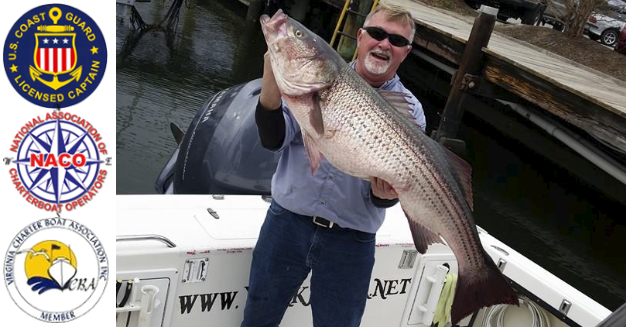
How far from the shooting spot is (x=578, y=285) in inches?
364

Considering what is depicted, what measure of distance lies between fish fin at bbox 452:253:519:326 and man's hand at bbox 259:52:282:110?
104cm

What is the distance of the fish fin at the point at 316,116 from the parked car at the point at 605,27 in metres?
23.2

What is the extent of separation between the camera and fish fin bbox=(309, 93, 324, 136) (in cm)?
233

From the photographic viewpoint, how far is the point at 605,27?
23047 millimetres

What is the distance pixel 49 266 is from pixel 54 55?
0.43 meters

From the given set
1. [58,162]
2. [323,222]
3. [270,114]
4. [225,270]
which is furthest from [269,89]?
[58,162]

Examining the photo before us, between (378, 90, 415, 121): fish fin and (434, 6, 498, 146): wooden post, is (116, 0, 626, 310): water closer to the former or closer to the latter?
(434, 6, 498, 146): wooden post

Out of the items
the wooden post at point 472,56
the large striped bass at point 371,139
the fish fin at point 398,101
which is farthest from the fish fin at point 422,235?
the wooden post at point 472,56

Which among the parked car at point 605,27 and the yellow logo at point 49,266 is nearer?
the yellow logo at point 49,266

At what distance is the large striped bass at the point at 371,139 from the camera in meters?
2.34

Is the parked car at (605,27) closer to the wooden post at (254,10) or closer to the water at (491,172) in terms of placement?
the water at (491,172)

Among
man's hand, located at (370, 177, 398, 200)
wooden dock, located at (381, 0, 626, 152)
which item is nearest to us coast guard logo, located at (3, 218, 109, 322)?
man's hand, located at (370, 177, 398, 200)

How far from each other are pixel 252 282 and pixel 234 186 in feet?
5.26

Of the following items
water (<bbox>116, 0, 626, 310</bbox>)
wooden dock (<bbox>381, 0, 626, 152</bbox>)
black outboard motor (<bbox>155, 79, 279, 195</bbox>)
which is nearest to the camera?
black outboard motor (<bbox>155, 79, 279, 195</bbox>)
